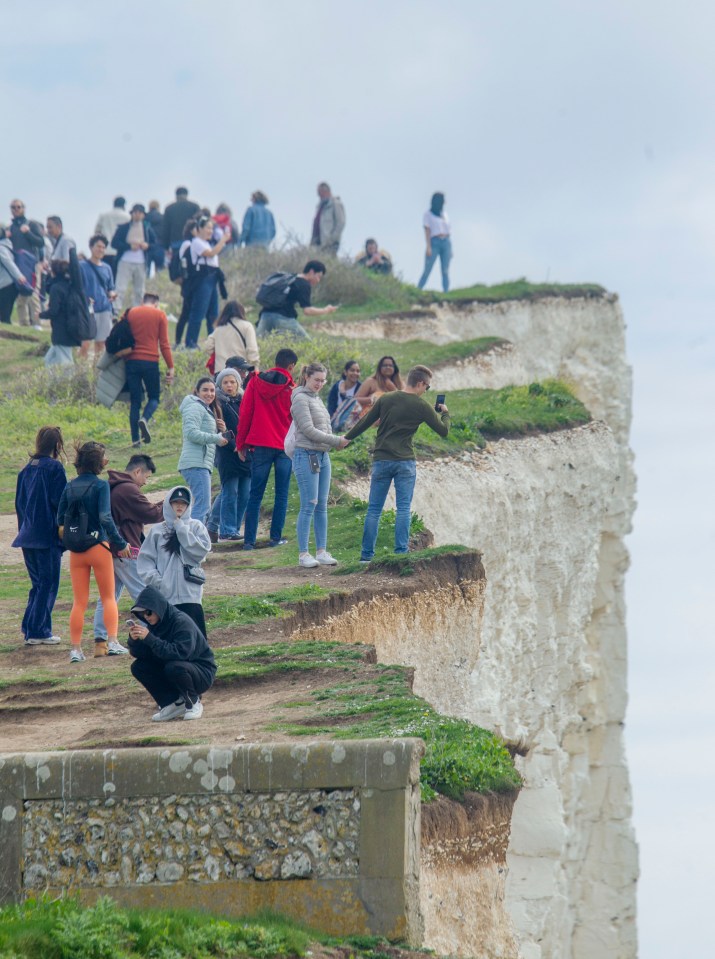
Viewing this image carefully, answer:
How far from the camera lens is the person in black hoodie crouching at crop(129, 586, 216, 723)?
9.20 meters

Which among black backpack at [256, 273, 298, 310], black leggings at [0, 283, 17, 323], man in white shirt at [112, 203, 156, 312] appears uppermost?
man in white shirt at [112, 203, 156, 312]

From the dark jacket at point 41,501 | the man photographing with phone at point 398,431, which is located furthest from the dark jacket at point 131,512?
the man photographing with phone at point 398,431

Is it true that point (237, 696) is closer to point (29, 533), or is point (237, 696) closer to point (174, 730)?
point (174, 730)

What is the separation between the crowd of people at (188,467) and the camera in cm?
992

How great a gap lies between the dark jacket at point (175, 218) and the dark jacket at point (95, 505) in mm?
16820

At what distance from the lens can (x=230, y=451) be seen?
603 inches

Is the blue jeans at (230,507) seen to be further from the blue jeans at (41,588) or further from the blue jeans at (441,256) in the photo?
the blue jeans at (441,256)

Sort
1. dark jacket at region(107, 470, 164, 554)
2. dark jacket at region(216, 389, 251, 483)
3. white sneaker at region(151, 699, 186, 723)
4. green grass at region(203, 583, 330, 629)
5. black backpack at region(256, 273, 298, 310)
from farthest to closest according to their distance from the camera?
1. black backpack at region(256, 273, 298, 310)
2. dark jacket at region(216, 389, 251, 483)
3. green grass at region(203, 583, 330, 629)
4. dark jacket at region(107, 470, 164, 554)
5. white sneaker at region(151, 699, 186, 723)

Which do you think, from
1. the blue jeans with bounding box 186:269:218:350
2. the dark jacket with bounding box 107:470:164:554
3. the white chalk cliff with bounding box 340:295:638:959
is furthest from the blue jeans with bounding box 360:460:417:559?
the blue jeans with bounding box 186:269:218:350

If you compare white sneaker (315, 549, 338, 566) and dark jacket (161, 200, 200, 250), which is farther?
dark jacket (161, 200, 200, 250)

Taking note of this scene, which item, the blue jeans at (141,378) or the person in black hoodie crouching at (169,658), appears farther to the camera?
the blue jeans at (141,378)

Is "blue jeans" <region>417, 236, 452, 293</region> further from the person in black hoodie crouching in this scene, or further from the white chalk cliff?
the person in black hoodie crouching

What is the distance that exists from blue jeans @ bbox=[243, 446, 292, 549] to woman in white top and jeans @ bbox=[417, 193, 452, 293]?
1723 centimetres

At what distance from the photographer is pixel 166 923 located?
6.99 metres
